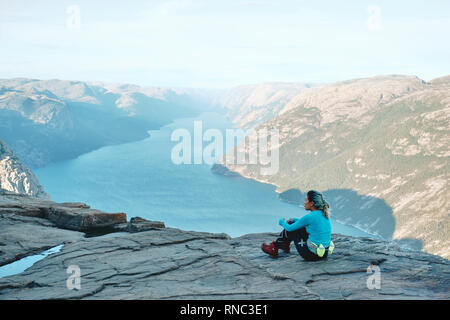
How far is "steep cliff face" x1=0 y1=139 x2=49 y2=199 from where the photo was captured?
142 meters

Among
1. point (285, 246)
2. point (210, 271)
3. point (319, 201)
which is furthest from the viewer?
point (285, 246)

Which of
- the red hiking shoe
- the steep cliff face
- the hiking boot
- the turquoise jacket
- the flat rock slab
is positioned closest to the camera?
the flat rock slab

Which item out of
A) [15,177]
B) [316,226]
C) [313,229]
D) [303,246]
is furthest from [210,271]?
[15,177]

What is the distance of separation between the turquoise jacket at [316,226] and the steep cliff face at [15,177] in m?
142

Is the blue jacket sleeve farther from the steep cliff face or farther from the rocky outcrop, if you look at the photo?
the steep cliff face

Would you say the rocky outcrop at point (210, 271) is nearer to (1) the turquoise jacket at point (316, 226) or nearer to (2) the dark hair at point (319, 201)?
(1) the turquoise jacket at point (316, 226)

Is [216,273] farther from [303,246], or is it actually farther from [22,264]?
[22,264]

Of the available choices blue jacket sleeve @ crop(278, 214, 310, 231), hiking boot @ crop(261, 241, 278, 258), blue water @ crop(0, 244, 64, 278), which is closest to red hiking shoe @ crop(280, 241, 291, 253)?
hiking boot @ crop(261, 241, 278, 258)

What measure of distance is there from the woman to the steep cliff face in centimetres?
14186

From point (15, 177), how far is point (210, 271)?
153 meters

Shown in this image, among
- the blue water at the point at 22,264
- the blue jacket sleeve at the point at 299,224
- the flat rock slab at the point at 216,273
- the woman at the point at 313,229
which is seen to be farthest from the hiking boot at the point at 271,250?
the blue water at the point at 22,264

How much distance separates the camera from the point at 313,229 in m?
14.5

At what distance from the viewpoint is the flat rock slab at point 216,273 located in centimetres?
1137
